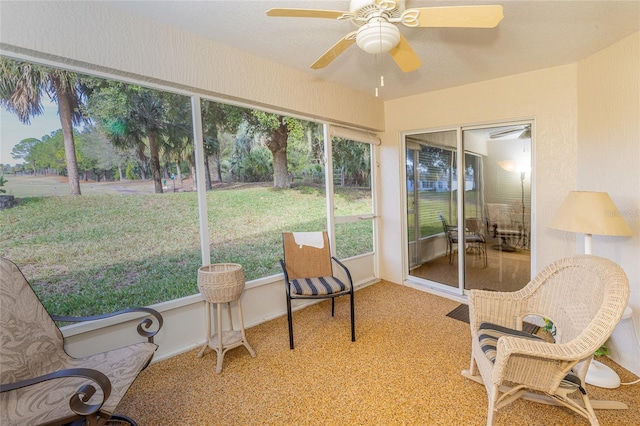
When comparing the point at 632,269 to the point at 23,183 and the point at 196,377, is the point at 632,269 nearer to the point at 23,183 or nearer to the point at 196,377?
the point at 196,377

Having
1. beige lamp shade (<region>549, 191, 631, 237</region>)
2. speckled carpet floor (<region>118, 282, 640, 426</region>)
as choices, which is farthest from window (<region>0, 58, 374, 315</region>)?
beige lamp shade (<region>549, 191, 631, 237</region>)

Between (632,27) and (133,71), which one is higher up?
(632,27)

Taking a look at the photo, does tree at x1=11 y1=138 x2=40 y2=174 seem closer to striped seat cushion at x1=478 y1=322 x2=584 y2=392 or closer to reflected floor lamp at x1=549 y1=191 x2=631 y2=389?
striped seat cushion at x1=478 y1=322 x2=584 y2=392

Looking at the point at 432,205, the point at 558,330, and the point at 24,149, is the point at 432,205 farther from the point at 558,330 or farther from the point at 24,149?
the point at 24,149

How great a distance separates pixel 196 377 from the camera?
212 cm

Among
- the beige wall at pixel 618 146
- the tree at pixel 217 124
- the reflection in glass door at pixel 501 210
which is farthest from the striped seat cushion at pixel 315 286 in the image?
the beige wall at pixel 618 146

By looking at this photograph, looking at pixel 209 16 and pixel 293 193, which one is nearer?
pixel 209 16

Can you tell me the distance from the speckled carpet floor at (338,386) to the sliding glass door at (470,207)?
3.30 feet

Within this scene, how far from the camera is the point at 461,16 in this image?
1.39m

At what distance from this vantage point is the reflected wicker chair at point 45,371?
1.25m

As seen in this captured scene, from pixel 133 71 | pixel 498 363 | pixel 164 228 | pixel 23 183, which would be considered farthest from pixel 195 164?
pixel 498 363

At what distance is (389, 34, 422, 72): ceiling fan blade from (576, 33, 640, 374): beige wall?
1712mm

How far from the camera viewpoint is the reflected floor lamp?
1967 mm

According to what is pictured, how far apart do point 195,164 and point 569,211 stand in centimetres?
304
